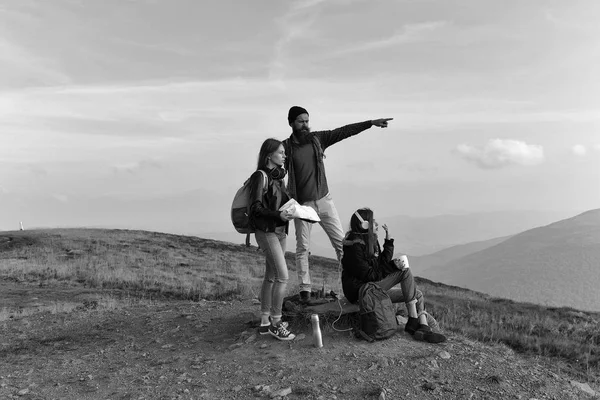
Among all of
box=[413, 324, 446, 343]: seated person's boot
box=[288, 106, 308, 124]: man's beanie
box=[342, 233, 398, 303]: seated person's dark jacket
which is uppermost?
box=[288, 106, 308, 124]: man's beanie

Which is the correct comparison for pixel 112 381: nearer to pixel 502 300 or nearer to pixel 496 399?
pixel 496 399

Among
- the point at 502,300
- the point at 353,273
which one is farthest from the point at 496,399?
the point at 502,300

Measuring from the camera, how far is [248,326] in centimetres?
772

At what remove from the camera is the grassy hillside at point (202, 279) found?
10109mm

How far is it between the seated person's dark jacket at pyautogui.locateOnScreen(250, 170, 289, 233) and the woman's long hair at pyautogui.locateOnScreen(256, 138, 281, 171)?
0.11 metres

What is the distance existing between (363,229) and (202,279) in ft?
40.3

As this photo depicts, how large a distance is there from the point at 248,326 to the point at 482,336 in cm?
506

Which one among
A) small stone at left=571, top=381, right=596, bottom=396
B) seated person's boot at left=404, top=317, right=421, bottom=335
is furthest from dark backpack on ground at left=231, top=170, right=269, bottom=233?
small stone at left=571, top=381, right=596, bottom=396

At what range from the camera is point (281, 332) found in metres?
6.75

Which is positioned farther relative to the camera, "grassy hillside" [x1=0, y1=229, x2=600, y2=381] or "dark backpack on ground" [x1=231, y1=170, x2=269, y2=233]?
"grassy hillside" [x1=0, y1=229, x2=600, y2=381]

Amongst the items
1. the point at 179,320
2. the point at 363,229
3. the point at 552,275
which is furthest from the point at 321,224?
the point at 552,275

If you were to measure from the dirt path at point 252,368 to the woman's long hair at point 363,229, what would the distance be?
1.46 meters

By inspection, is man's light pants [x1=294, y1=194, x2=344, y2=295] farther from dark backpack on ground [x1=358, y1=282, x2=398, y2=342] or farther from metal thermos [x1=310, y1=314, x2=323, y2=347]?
metal thermos [x1=310, y1=314, x2=323, y2=347]

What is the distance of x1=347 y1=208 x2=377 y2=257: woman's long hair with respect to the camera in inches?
257
